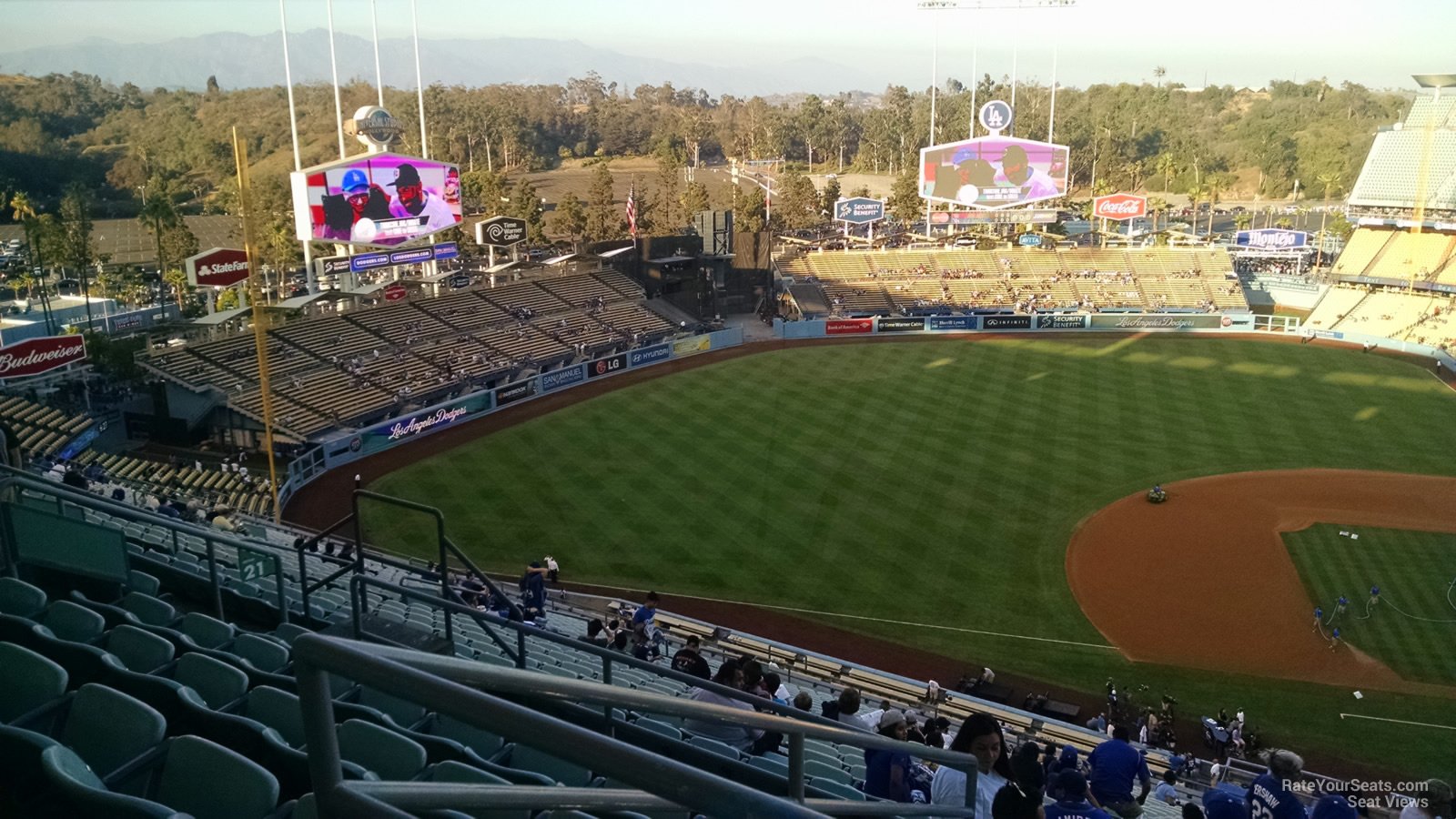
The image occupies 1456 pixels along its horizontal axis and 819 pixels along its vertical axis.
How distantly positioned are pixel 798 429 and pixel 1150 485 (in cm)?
1268

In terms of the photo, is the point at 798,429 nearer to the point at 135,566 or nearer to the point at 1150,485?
the point at 1150,485

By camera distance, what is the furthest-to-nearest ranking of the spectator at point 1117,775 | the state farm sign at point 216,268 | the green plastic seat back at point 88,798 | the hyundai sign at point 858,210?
the hyundai sign at point 858,210
the state farm sign at point 216,268
the spectator at point 1117,775
the green plastic seat back at point 88,798

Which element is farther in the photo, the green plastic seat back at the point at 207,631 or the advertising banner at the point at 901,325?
the advertising banner at the point at 901,325

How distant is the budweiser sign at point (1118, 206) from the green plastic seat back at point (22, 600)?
7026cm

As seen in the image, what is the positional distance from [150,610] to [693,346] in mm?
43391

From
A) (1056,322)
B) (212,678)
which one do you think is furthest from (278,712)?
(1056,322)

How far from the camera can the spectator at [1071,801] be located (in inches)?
254

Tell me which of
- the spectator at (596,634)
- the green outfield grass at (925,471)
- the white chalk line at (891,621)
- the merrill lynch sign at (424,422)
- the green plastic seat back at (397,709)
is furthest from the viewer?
the merrill lynch sign at (424,422)

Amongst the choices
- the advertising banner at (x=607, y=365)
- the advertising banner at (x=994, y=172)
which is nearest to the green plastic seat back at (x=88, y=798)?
the advertising banner at (x=607, y=365)

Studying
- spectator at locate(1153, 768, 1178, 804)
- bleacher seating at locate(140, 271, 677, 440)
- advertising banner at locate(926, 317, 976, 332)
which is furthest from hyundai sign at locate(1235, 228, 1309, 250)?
spectator at locate(1153, 768, 1178, 804)

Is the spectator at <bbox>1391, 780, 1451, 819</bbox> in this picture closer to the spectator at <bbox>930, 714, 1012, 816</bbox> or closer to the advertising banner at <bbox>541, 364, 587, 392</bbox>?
the spectator at <bbox>930, 714, 1012, 816</bbox>

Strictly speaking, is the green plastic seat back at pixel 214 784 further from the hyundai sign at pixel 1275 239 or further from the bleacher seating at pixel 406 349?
the hyundai sign at pixel 1275 239

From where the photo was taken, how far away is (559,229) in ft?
247

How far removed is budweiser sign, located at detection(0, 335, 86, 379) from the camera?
96.9ft
